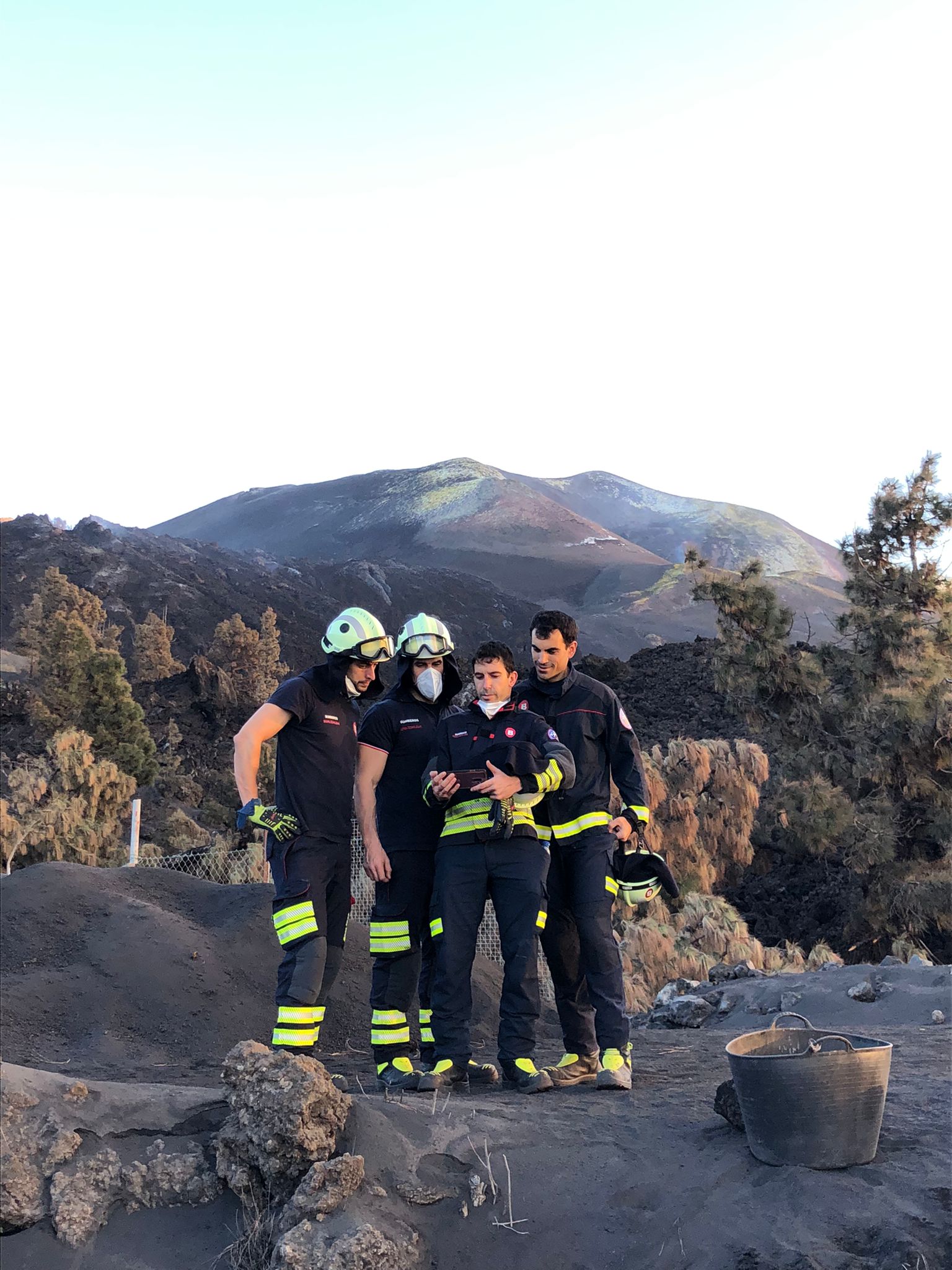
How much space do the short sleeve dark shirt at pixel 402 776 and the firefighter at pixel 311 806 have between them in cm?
12

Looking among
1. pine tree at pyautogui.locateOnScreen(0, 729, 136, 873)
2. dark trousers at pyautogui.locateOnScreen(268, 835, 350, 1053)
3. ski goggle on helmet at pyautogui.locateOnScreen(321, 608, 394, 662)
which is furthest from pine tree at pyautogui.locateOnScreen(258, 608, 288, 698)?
dark trousers at pyautogui.locateOnScreen(268, 835, 350, 1053)

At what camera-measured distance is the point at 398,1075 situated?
14.5ft

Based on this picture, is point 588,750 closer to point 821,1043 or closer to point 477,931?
point 477,931

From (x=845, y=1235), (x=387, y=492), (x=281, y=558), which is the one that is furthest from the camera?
(x=387, y=492)

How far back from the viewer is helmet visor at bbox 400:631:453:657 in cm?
486

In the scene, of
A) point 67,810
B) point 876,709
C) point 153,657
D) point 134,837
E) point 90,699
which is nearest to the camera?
point 134,837

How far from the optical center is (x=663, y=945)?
9.37m

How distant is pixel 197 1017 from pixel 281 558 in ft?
214

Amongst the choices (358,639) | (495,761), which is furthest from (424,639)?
(495,761)

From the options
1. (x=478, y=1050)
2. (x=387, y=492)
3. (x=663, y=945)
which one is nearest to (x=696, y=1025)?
(x=478, y=1050)

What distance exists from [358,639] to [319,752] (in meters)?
0.52

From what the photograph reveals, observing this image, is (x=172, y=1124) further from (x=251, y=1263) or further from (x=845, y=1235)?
(x=845, y=1235)

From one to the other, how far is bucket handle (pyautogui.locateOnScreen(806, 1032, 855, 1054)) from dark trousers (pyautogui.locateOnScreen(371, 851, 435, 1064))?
1725mm

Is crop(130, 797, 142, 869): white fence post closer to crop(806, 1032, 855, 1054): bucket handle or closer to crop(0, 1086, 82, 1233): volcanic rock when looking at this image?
crop(0, 1086, 82, 1233): volcanic rock
